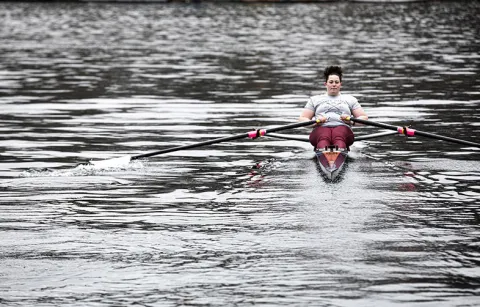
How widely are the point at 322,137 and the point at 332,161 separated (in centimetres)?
125

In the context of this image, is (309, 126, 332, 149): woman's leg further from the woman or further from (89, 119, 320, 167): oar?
(89, 119, 320, 167): oar

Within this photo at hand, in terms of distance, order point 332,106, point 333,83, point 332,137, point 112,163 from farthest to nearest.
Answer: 1. point 333,83
2. point 332,106
3. point 332,137
4. point 112,163

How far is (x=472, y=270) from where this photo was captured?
1012 cm

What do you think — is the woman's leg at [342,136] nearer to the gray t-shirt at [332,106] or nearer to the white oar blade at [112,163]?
the gray t-shirt at [332,106]

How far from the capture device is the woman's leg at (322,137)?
16562 millimetres

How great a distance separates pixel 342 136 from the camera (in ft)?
54.3

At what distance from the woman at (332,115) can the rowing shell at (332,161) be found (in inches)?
9.0

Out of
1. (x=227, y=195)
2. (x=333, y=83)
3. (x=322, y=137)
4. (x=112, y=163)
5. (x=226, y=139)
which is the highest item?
(x=333, y=83)

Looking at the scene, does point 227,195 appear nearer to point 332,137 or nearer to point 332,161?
point 332,161

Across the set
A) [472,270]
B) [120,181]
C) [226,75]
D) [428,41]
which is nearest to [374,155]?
[120,181]

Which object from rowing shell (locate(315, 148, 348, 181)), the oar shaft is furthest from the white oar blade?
rowing shell (locate(315, 148, 348, 181))

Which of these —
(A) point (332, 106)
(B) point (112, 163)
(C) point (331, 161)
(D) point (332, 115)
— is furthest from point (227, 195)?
(A) point (332, 106)

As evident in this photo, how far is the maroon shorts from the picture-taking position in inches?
649

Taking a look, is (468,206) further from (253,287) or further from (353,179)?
(253,287)
